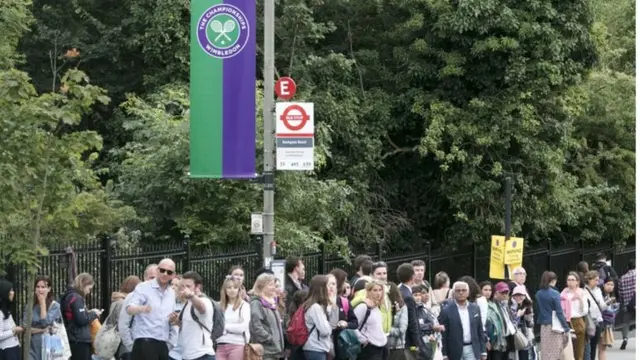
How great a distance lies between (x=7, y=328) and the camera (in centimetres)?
1398

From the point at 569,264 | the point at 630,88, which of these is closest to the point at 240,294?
the point at 569,264

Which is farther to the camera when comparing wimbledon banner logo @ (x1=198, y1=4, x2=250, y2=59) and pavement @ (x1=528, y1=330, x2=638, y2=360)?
pavement @ (x1=528, y1=330, x2=638, y2=360)

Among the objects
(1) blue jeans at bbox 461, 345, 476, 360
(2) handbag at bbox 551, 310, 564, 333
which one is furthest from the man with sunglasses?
(2) handbag at bbox 551, 310, 564, 333

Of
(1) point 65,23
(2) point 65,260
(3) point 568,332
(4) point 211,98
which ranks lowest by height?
(3) point 568,332

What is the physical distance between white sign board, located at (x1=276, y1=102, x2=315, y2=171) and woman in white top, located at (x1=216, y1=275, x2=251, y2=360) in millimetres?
3406

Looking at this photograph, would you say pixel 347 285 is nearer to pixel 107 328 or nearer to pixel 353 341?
pixel 353 341

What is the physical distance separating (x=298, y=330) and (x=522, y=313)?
5697 mm

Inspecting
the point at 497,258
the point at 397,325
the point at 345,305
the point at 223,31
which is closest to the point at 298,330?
the point at 345,305

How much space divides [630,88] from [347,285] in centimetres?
1968

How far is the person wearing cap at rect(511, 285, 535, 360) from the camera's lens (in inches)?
768

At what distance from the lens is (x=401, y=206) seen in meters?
31.8

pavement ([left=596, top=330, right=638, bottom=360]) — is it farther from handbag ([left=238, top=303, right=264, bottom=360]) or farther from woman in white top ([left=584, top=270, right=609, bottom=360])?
handbag ([left=238, top=303, right=264, bottom=360])

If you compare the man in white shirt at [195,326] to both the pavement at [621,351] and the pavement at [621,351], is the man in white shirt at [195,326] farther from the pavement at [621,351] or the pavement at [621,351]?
the pavement at [621,351]

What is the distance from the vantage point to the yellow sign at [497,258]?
23.5 m
